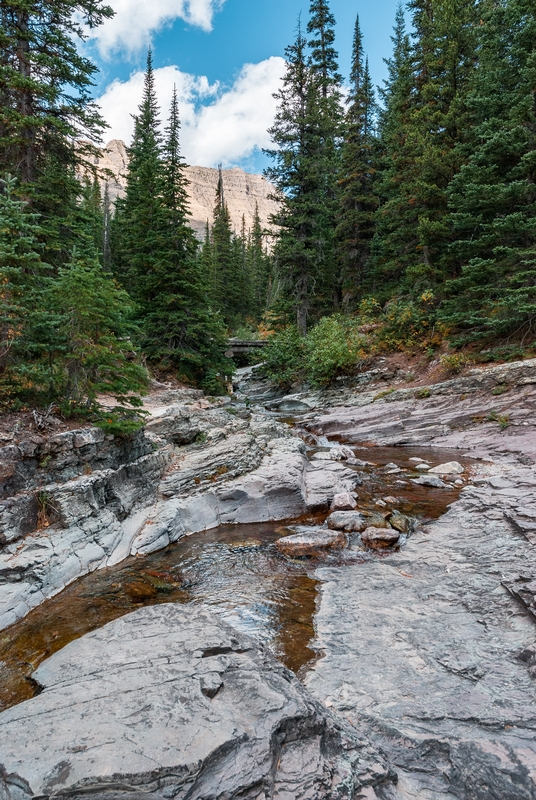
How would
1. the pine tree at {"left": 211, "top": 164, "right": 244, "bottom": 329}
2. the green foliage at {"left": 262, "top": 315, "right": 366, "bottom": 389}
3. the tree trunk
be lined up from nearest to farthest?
the tree trunk, the green foliage at {"left": 262, "top": 315, "right": 366, "bottom": 389}, the pine tree at {"left": 211, "top": 164, "right": 244, "bottom": 329}

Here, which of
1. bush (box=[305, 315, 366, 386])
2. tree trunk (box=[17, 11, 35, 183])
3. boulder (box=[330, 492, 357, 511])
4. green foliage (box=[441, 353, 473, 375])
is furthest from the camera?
bush (box=[305, 315, 366, 386])

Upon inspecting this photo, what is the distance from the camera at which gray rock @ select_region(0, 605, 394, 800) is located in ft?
7.61

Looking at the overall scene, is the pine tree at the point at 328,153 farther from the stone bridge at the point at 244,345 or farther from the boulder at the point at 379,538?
the boulder at the point at 379,538

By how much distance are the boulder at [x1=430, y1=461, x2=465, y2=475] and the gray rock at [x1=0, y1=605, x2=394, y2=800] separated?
27.0 feet

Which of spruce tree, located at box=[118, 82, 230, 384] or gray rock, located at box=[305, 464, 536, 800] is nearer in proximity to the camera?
gray rock, located at box=[305, 464, 536, 800]

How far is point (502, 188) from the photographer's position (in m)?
14.5

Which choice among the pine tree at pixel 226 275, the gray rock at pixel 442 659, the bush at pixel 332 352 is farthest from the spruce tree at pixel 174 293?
the pine tree at pixel 226 275

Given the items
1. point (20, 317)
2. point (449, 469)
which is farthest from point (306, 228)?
point (20, 317)

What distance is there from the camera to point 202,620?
4.40 meters

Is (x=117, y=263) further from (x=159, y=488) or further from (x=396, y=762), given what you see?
(x=396, y=762)

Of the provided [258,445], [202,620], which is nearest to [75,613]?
[202,620]

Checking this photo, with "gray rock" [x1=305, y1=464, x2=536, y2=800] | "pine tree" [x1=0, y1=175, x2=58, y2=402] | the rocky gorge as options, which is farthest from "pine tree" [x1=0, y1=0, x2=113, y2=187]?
"gray rock" [x1=305, y1=464, x2=536, y2=800]

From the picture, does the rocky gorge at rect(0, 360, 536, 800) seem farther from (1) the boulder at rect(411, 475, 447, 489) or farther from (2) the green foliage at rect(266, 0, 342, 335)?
(2) the green foliage at rect(266, 0, 342, 335)

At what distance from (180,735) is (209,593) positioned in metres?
3.20
